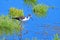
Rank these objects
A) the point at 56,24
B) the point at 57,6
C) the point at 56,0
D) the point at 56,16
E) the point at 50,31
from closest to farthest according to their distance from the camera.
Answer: the point at 50,31 → the point at 56,24 → the point at 56,16 → the point at 57,6 → the point at 56,0

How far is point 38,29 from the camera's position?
4270 millimetres

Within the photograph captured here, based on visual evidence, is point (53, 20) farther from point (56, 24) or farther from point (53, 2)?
point (53, 2)

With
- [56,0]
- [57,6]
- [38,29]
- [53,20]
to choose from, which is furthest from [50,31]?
[56,0]

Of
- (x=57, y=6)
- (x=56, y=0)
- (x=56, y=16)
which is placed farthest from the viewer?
(x=56, y=0)

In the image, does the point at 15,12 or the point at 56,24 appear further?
the point at 56,24

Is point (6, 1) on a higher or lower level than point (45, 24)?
higher

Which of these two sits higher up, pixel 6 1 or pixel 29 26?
A: pixel 6 1

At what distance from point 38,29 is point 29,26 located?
0.17 m

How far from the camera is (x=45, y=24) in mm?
4531

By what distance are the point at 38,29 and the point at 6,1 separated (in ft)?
4.22

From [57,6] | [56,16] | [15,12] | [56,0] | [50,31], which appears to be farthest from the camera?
[56,0]

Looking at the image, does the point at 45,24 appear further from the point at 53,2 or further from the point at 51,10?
the point at 53,2

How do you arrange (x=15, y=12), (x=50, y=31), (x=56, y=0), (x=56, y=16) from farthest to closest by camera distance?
1. (x=56, y=0)
2. (x=56, y=16)
3. (x=50, y=31)
4. (x=15, y=12)

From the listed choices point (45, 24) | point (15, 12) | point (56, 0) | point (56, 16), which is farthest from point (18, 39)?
point (56, 0)
